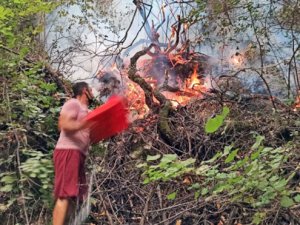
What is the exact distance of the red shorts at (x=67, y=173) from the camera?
3744 millimetres

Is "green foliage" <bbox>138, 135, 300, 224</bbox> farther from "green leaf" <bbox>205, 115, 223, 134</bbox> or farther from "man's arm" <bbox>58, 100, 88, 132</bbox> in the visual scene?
"man's arm" <bbox>58, 100, 88, 132</bbox>

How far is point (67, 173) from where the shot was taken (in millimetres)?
3777

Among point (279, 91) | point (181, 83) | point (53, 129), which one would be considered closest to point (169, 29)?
point (181, 83)

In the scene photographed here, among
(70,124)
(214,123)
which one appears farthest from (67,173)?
(214,123)

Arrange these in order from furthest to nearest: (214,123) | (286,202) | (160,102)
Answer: (160,102), (286,202), (214,123)

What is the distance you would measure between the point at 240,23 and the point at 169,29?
2.54m

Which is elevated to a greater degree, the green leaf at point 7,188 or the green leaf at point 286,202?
the green leaf at point 7,188

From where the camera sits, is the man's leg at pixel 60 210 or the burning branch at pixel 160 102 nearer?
the man's leg at pixel 60 210

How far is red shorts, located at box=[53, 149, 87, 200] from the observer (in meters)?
3.74

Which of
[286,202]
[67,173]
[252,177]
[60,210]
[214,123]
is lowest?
[286,202]

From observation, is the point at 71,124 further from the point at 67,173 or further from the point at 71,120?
the point at 67,173

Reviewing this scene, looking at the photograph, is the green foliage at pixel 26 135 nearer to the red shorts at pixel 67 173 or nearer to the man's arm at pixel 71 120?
the red shorts at pixel 67 173

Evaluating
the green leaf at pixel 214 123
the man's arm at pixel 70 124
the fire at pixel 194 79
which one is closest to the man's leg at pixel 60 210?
the man's arm at pixel 70 124

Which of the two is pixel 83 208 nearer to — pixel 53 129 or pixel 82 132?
pixel 82 132
